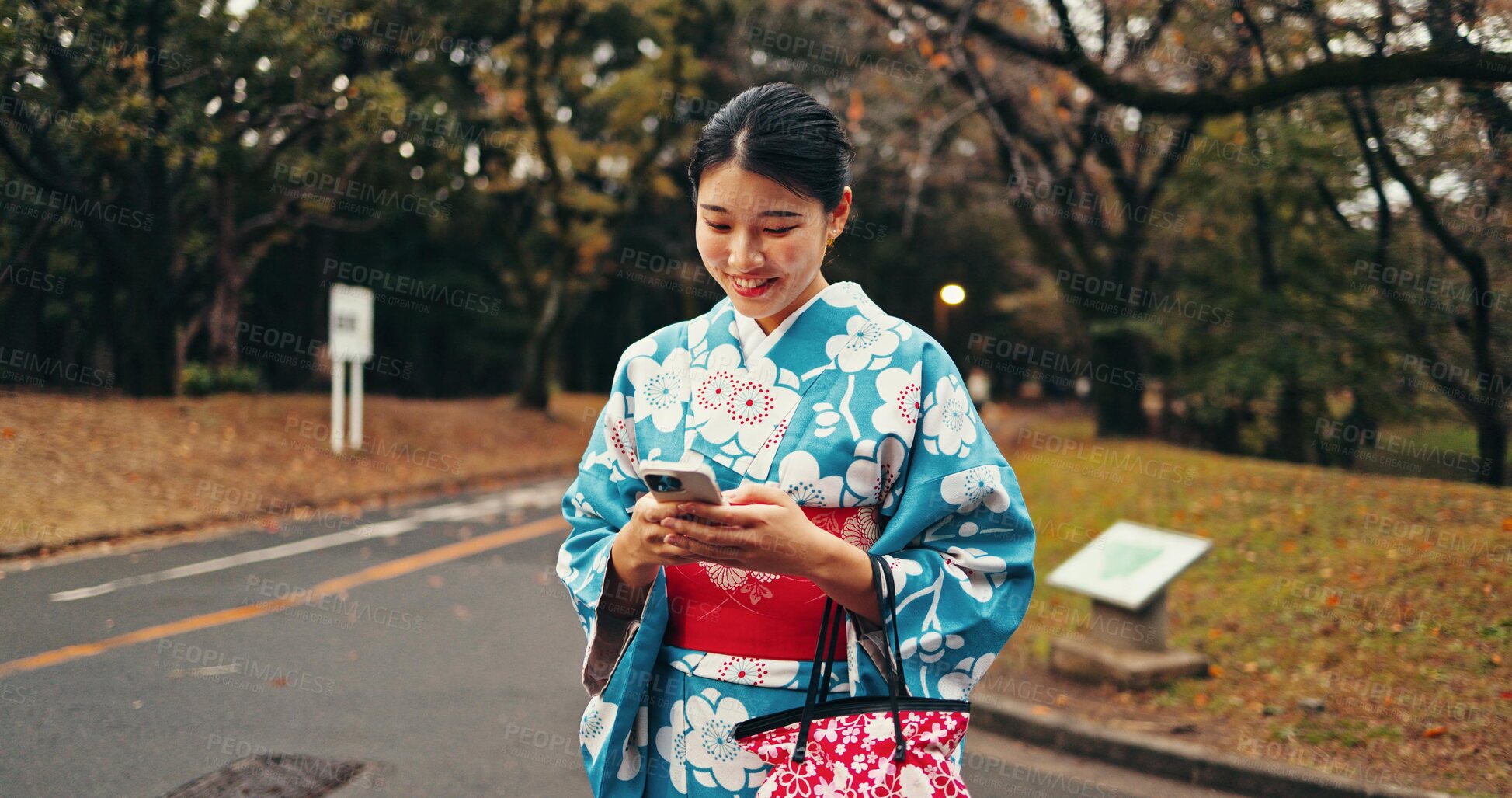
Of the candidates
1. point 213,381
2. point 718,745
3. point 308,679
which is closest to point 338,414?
point 213,381

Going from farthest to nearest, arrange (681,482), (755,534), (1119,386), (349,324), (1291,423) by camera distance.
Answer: (1119,386), (349,324), (1291,423), (755,534), (681,482)

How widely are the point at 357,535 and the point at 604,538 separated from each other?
8.64 metres

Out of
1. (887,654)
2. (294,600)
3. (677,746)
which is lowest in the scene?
(294,600)

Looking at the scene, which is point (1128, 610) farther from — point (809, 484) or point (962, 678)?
point (809, 484)

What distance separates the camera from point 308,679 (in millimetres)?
5262

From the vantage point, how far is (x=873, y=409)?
1762 mm

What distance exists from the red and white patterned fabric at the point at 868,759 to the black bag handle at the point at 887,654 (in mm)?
11

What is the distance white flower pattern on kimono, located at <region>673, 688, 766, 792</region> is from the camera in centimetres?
180

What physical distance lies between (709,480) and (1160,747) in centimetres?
396

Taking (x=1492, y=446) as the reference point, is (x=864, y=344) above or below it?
above

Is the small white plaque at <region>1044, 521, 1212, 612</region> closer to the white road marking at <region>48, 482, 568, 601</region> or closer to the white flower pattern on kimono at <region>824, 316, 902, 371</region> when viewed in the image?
the white flower pattern on kimono at <region>824, 316, 902, 371</region>

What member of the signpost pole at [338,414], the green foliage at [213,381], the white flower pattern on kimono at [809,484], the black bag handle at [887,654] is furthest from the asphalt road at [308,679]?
the green foliage at [213,381]

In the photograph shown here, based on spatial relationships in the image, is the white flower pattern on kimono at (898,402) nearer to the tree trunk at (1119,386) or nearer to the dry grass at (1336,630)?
the dry grass at (1336,630)

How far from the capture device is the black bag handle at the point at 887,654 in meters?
1.66
